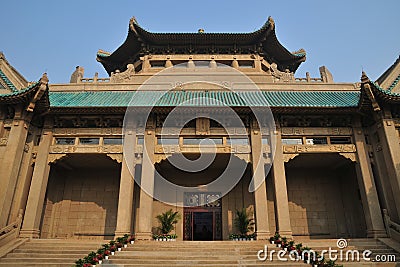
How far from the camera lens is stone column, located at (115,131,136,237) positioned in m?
13.0

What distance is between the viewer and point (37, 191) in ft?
44.2

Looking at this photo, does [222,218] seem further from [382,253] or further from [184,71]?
[184,71]

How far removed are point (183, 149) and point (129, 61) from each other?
39.0 ft

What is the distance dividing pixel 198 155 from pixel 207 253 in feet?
16.5

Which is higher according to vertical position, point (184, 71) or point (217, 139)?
point (184, 71)

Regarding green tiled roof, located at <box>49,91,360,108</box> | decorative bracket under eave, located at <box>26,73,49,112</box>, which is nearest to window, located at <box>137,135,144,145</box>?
green tiled roof, located at <box>49,91,360,108</box>

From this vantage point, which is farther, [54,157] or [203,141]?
[203,141]

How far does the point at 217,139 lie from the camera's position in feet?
48.2

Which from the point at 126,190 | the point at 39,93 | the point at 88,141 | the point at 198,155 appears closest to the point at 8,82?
the point at 39,93

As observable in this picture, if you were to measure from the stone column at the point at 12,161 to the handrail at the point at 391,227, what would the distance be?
53.0 ft

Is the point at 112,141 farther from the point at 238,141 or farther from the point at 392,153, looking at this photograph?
the point at 392,153

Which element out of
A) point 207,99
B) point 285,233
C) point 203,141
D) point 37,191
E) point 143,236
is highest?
point 207,99

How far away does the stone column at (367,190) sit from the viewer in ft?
42.4

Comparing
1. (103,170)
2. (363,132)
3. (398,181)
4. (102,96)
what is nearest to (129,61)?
(102,96)
